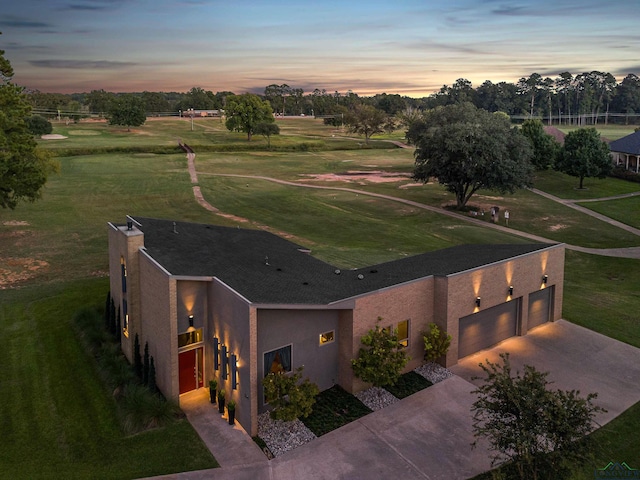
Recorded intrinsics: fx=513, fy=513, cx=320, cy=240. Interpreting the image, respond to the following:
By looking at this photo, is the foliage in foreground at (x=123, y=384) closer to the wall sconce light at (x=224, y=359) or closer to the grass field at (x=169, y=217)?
the grass field at (x=169, y=217)

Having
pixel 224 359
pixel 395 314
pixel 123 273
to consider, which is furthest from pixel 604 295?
pixel 123 273

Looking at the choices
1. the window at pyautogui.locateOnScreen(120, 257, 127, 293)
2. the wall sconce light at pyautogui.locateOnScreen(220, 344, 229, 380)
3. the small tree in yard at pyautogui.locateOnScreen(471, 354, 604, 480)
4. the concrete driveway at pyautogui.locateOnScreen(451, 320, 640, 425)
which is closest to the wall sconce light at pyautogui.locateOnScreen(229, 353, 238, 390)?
the wall sconce light at pyautogui.locateOnScreen(220, 344, 229, 380)

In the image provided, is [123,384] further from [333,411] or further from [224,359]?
[333,411]

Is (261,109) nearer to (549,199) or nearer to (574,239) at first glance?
(549,199)

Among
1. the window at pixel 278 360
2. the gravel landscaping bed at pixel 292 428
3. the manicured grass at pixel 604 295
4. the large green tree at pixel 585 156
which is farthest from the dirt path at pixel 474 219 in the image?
the window at pixel 278 360

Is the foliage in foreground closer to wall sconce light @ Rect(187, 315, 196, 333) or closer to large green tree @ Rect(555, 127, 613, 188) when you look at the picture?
wall sconce light @ Rect(187, 315, 196, 333)
